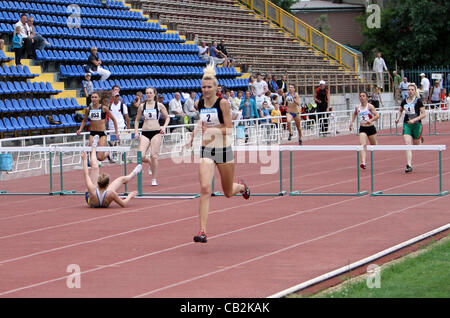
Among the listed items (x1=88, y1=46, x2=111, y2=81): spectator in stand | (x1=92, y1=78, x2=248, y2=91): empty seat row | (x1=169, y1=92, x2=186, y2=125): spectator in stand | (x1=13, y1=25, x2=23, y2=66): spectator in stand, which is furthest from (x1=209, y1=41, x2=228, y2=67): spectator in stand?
(x1=13, y1=25, x2=23, y2=66): spectator in stand

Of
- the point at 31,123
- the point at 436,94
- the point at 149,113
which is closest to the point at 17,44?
the point at 31,123

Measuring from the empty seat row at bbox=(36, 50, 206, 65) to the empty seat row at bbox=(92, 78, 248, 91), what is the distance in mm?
869

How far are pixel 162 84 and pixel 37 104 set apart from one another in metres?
6.83

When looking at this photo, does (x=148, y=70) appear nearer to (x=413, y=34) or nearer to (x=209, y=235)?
(x=209, y=235)

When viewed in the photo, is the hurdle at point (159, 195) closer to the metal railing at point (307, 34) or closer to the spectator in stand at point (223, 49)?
the spectator in stand at point (223, 49)

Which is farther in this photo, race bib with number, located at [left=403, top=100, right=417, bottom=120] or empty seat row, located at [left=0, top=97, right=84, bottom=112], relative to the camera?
empty seat row, located at [left=0, top=97, right=84, bottom=112]

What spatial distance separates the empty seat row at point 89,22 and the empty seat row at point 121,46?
2.40 feet

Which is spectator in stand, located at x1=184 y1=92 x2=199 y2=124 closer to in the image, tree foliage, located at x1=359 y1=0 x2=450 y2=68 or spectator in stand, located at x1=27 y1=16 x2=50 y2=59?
spectator in stand, located at x1=27 y1=16 x2=50 y2=59

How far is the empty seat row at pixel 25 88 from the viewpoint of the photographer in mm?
24156

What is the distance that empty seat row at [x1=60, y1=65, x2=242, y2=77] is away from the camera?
2747cm

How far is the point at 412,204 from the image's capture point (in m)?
13.8

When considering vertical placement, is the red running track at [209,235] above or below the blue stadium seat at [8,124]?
below

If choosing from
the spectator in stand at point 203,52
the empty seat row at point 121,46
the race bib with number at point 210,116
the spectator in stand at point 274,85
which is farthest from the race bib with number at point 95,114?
the spectator in stand at point 203,52
